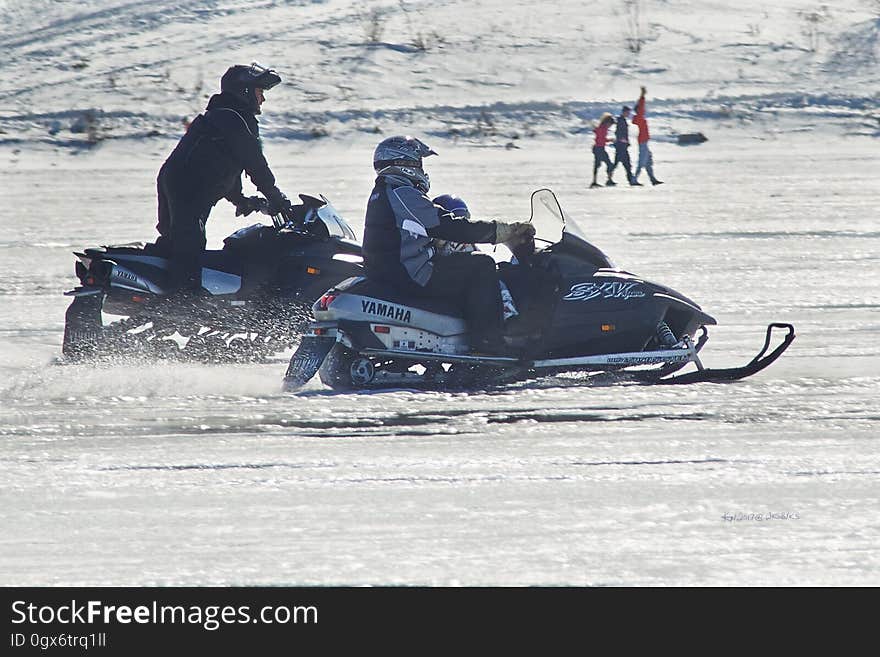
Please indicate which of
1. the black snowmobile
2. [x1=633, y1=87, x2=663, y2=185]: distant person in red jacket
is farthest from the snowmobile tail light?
[x1=633, y1=87, x2=663, y2=185]: distant person in red jacket

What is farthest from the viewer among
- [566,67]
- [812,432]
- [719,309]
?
[566,67]

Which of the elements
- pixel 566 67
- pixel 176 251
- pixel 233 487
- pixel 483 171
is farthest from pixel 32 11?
pixel 233 487

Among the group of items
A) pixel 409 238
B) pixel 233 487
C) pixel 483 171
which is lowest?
pixel 483 171

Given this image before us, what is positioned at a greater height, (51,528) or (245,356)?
(51,528)

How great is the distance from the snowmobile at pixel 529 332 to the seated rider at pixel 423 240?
0.30ft

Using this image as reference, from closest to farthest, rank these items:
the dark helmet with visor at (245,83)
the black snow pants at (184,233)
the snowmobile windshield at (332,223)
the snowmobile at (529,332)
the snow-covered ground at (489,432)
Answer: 1. the snow-covered ground at (489,432)
2. the snowmobile at (529,332)
3. the black snow pants at (184,233)
4. the dark helmet with visor at (245,83)
5. the snowmobile windshield at (332,223)

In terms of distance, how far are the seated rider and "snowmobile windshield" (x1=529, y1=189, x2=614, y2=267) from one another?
0.19 meters

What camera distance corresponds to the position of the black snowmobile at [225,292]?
9016 mm

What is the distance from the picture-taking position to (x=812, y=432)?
262 inches

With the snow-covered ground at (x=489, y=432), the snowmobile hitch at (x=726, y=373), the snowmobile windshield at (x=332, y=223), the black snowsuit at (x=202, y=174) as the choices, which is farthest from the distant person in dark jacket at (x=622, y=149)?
the snowmobile hitch at (x=726, y=373)

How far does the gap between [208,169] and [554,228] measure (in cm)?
246

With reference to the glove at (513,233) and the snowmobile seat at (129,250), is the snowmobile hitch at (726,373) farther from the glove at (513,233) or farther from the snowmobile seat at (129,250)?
the snowmobile seat at (129,250)

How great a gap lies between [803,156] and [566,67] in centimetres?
1040
